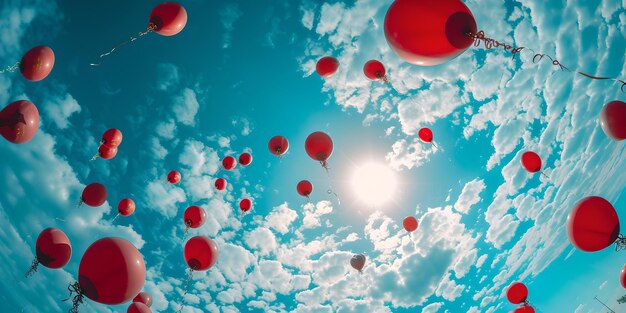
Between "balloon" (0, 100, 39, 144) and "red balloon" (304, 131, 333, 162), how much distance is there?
4519 mm

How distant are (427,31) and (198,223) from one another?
5.69 m

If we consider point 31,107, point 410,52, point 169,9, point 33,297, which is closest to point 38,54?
point 31,107

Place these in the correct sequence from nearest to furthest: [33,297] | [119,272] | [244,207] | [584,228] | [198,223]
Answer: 1. [119,272]
2. [584,228]
3. [198,223]
4. [244,207]
5. [33,297]

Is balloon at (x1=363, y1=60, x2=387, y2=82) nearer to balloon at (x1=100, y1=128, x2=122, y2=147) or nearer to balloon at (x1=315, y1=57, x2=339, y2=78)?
balloon at (x1=315, y1=57, x2=339, y2=78)

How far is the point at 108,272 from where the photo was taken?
3.00 metres

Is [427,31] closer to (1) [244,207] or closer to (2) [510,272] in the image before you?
(1) [244,207]

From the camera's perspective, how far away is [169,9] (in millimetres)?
4496

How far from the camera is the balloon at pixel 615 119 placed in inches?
159

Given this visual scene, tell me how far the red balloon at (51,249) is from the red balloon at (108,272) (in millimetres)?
1785

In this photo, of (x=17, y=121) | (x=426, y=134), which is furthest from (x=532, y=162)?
(x=17, y=121)

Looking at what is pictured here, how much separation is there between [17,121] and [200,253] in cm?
333

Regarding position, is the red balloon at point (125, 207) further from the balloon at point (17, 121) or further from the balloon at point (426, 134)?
the balloon at point (426, 134)

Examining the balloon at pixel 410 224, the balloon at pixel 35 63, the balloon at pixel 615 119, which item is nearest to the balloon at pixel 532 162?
the balloon at pixel 615 119

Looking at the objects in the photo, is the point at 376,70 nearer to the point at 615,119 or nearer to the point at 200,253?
the point at 615,119
